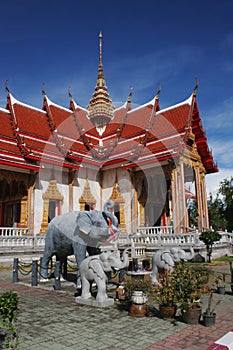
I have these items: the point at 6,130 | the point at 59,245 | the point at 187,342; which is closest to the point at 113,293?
the point at 59,245

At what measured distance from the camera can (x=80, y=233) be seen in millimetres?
8227

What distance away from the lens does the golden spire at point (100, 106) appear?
24547mm

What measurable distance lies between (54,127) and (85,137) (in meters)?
2.22

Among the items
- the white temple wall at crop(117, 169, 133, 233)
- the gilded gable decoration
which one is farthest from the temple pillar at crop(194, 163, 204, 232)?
the gilded gable decoration

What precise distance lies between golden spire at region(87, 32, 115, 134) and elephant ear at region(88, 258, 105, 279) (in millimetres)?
17967

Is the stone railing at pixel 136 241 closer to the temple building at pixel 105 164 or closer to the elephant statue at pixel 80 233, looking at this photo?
the temple building at pixel 105 164

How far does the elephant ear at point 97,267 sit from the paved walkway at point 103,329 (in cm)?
67

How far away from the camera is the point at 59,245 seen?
29.1 feet

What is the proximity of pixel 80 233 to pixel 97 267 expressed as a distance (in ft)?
6.73

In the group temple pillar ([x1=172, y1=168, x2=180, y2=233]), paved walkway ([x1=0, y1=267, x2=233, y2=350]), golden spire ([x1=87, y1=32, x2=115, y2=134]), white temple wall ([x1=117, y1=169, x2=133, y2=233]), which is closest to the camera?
paved walkway ([x1=0, y1=267, x2=233, y2=350])

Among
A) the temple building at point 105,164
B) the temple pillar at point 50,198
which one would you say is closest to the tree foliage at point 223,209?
the temple building at point 105,164

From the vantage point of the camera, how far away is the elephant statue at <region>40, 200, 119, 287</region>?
7.80 m

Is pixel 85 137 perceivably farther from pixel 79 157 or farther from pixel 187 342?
pixel 187 342

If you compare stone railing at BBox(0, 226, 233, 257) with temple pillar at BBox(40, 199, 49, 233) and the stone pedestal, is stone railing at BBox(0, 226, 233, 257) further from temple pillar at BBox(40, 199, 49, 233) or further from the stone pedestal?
the stone pedestal
